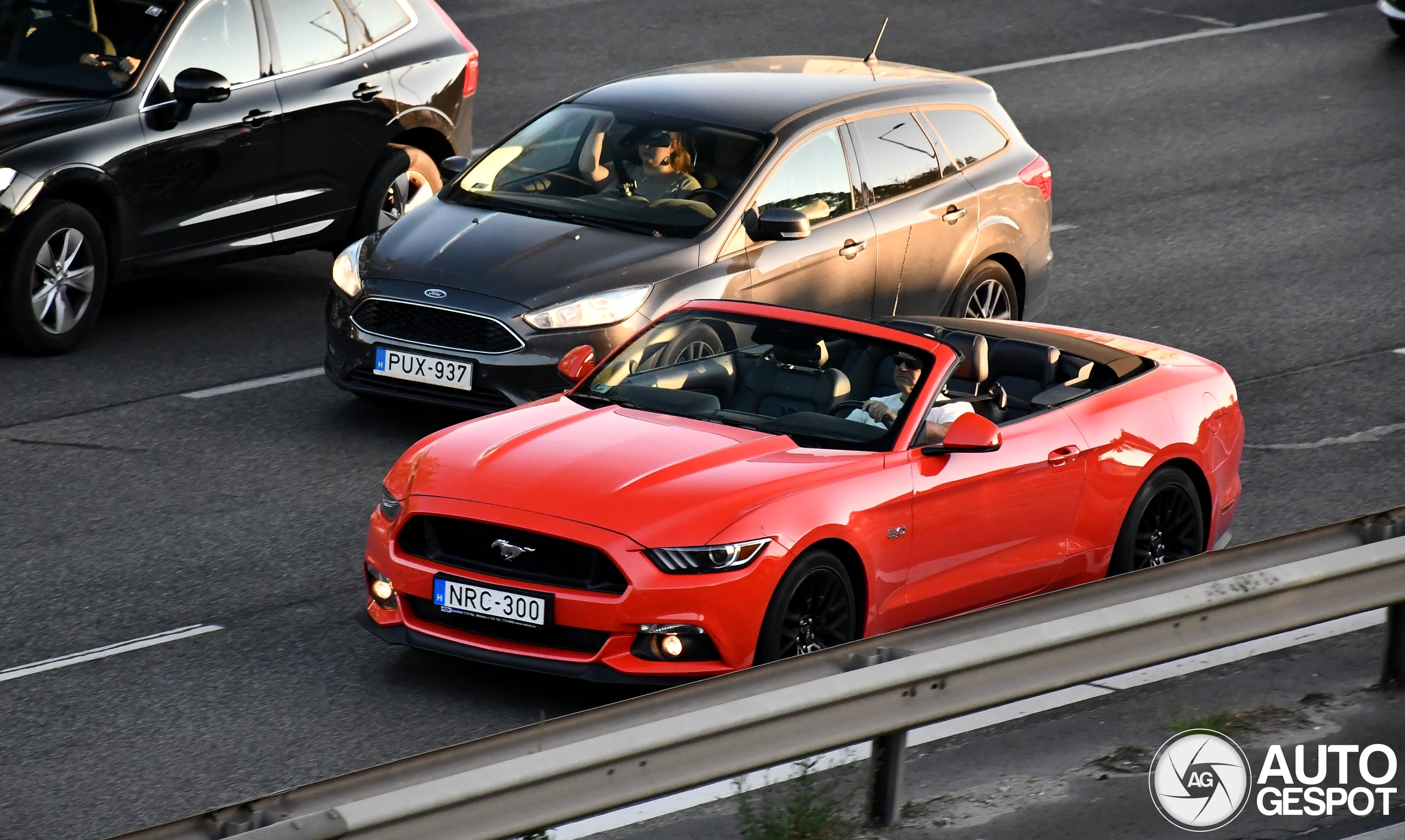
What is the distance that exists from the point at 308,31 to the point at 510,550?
6.85m

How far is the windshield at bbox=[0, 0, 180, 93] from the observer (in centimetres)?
1219

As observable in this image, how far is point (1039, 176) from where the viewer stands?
42.7ft

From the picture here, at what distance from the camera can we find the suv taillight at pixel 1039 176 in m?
12.9

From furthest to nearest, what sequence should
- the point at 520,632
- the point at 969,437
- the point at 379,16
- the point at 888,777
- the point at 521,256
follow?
the point at 379,16 < the point at 521,256 < the point at 969,437 < the point at 520,632 < the point at 888,777

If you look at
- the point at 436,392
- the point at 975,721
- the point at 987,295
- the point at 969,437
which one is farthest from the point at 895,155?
the point at 975,721

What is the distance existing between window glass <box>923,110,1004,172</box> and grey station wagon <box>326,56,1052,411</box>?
0.01m

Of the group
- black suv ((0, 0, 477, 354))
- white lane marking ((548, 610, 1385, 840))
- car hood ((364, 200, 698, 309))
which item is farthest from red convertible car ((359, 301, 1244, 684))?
black suv ((0, 0, 477, 354))

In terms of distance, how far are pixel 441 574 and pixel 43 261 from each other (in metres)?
5.32

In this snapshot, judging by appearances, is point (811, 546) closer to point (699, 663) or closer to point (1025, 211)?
point (699, 663)

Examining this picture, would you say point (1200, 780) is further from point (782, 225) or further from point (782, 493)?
point (782, 225)

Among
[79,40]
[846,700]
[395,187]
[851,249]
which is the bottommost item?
[395,187]

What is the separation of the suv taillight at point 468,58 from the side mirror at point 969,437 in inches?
277

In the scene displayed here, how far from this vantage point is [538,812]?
15.6ft

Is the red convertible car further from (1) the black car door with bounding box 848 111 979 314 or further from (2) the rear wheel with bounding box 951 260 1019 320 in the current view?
(2) the rear wheel with bounding box 951 260 1019 320
